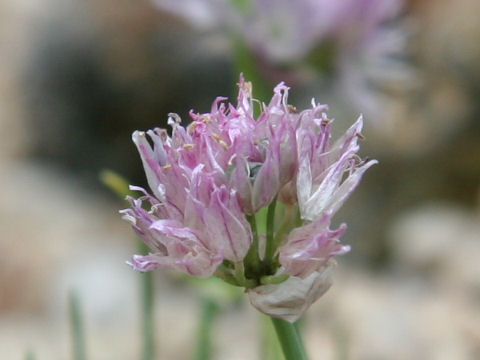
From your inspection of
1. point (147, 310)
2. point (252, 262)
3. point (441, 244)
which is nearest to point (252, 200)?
point (252, 262)

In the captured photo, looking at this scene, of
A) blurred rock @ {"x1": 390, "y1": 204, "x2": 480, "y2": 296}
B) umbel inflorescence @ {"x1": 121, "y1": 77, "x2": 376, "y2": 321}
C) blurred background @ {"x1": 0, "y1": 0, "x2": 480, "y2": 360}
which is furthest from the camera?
blurred rock @ {"x1": 390, "y1": 204, "x2": 480, "y2": 296}

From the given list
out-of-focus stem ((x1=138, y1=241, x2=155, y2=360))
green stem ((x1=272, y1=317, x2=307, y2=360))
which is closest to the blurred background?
out-of-focus stem ((x1=138, y1=241, x2=155, y2=360))

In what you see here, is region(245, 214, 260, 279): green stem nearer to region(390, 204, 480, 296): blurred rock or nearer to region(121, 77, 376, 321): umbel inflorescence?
region(121, 77, 376, 321): umbel inflorescence

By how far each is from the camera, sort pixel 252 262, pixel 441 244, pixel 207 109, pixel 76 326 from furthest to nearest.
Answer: pixel 207 109, pixel 441 244, pixel 76 326, pixel 252 262

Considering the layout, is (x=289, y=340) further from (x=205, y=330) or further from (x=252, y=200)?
(x=205, y=330)

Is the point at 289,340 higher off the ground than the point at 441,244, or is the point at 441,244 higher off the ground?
the point at 441,244

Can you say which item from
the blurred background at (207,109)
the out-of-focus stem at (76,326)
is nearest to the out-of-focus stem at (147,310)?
the out-of-focus stem at (76,326)
